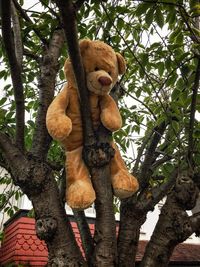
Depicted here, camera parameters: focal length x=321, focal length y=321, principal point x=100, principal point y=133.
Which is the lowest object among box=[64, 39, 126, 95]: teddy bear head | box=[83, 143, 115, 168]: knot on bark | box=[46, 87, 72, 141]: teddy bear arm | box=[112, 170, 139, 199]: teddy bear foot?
box=[112, 170, 139, 199]: teddy bear foot

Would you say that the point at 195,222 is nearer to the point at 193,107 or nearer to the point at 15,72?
the point at 193,107

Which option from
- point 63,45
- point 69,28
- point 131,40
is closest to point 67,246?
point 69,28

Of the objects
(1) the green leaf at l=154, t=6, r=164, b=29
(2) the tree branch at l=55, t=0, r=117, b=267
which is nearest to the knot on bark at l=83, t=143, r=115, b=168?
(2) the tree branch at l=55, t=0, r=117, b=267

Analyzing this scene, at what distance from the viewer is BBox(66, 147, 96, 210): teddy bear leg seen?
5.37ft

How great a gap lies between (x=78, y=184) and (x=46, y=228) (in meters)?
0.27

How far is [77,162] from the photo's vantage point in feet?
5.93

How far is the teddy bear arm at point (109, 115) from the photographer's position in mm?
1830

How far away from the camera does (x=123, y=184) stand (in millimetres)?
1796

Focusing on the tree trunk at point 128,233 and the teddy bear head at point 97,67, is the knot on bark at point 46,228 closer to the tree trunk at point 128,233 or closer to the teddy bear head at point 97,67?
the tree trunk at point 128,233

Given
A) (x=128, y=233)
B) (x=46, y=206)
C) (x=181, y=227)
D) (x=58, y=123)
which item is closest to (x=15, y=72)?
(x=58, y=123)

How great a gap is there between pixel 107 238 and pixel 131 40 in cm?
201

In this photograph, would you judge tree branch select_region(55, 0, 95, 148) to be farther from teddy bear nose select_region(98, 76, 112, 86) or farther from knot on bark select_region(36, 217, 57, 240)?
knot on bark select_region(36, 217, 57, 240)

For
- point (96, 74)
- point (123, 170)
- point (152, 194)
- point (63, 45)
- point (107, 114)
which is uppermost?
point (63, 45)

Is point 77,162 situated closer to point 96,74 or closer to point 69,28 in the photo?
point 96,74
